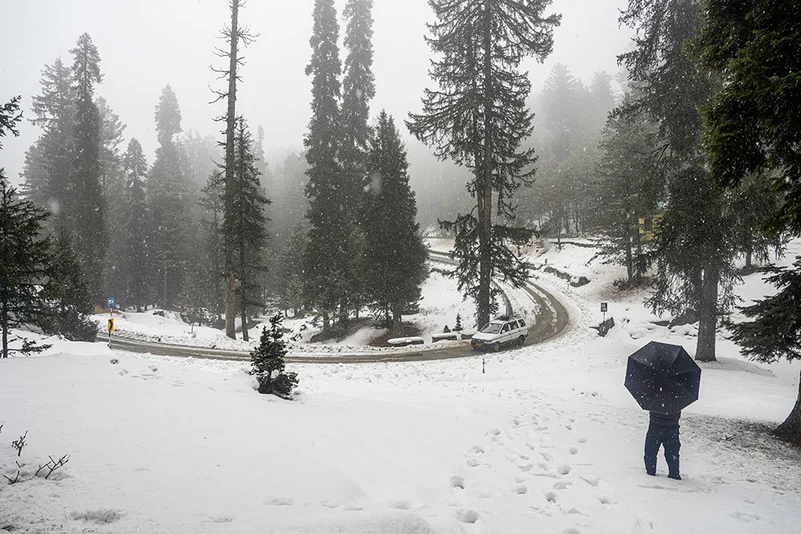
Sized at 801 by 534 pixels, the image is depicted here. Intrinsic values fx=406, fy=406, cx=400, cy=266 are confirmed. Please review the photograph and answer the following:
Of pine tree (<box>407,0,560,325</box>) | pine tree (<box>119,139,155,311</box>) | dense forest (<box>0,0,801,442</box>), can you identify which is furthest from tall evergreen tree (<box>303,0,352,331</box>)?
pine tree (<box>119,139,155,311</box>)

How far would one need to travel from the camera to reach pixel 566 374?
15.7 meters

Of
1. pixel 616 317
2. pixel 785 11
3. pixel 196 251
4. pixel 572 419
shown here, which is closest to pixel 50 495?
pixel 572 419

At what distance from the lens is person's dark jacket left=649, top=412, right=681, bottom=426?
5.81 meters

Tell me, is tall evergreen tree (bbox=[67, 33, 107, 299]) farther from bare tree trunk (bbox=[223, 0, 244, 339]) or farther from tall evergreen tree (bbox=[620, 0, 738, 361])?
tall evergreen tree (bbox=[620, 0, 738, 361])

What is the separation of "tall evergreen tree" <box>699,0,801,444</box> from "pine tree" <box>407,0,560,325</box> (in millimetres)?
12477

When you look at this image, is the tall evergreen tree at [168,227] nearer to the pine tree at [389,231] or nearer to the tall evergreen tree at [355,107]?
the tall evergreen tree at [355,107]

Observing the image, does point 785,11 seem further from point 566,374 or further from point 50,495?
point 566,374

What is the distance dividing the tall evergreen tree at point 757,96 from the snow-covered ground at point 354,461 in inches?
160

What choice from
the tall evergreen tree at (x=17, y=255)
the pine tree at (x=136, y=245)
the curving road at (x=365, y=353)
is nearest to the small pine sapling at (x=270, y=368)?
the tall evergreen tree at (x=17, y=255)

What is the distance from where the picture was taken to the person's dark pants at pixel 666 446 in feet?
19.4

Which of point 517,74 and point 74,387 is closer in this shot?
point 74,387

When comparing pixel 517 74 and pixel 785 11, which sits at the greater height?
pixel 517 74

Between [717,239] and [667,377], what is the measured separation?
10.1 meters

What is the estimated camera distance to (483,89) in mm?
20000
